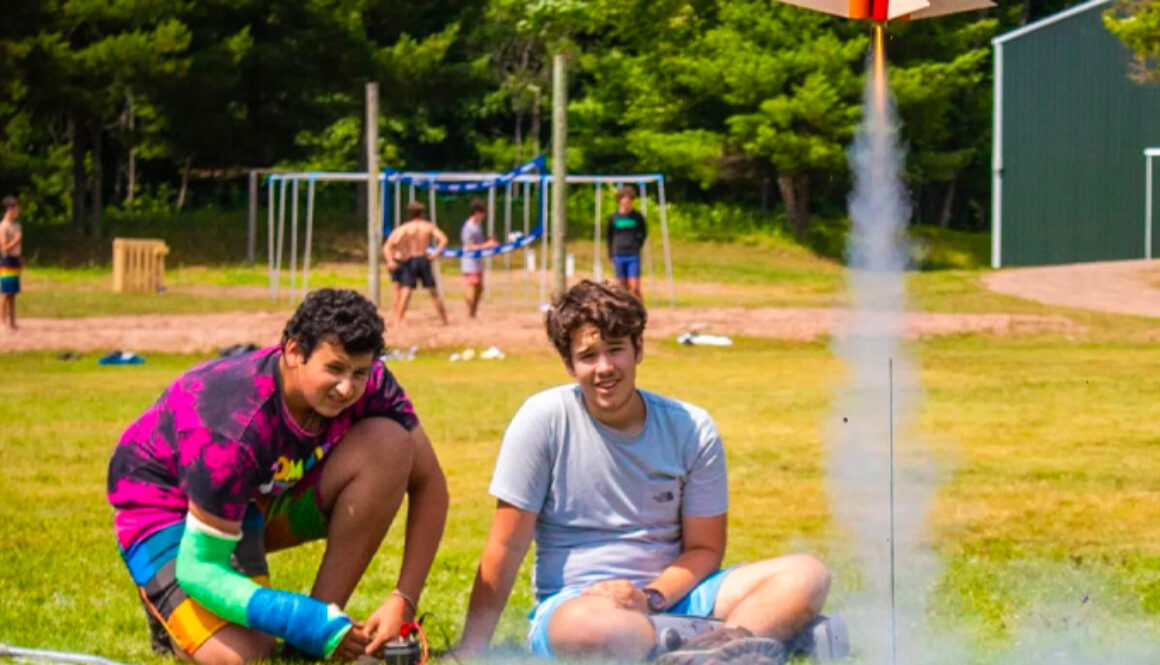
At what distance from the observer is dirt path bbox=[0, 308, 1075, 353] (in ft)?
69.3

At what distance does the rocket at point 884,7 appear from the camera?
→ 20.3 feet

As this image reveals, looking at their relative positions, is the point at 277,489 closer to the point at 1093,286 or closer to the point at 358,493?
the point at 358,493

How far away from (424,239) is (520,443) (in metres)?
18.8

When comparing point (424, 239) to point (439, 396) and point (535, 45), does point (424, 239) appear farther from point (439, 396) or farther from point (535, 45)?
point (535, 45)

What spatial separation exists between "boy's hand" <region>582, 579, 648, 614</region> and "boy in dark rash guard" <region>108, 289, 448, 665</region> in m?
0.55

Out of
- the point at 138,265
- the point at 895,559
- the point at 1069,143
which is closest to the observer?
the point at 895,559

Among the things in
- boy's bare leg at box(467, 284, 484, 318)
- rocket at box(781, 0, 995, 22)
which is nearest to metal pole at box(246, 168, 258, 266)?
boy's bare leg at box(467, 284, 484, 318)

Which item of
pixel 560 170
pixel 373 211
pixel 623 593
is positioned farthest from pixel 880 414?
pixel 373 211

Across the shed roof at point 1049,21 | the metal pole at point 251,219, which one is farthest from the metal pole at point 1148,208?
the metal pole at point 251,219

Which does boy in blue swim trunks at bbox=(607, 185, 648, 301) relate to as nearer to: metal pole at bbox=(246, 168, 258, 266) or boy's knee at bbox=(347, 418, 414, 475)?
metal pole at bbox=(246, 168, 258, 266)

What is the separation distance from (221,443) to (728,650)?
143 cm

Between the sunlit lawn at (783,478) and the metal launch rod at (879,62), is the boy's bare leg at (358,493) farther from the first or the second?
the metal launch rod at (879,62)

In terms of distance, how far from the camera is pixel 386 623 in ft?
17.8

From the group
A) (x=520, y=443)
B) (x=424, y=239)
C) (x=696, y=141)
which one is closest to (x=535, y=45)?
(x=696, y=141)
